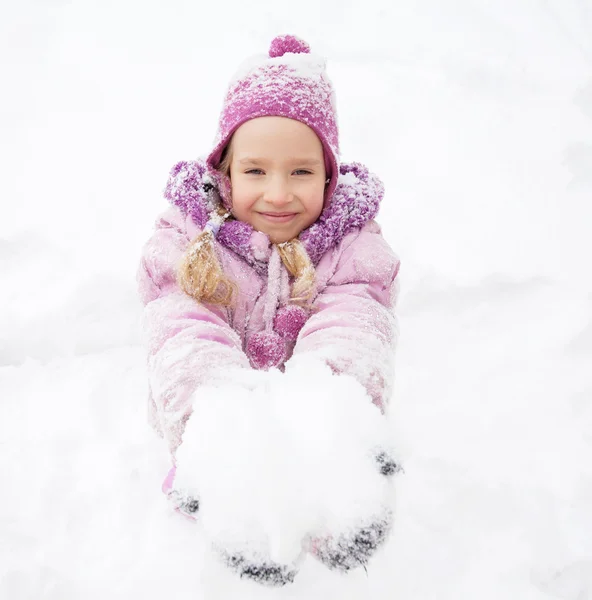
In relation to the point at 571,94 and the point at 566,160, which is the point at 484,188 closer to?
the point at 566,160

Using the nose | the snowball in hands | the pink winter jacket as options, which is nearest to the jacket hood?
the pink winter jacket

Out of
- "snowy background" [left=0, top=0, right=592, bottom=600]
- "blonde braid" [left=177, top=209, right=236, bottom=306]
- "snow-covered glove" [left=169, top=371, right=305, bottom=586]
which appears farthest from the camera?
"snowy background" [left=0, top=0, right=592, bottom=600]

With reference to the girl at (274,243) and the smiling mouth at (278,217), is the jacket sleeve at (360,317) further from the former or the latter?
the smiling mouth at (278,217)

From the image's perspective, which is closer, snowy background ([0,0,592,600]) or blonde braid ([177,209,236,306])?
blonde braid ([177,209,236,306])

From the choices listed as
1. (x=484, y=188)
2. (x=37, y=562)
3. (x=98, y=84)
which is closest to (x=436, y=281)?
(x=484, y=188)

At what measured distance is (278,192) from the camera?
1.30 m

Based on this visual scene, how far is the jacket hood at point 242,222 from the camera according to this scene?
1374 mm

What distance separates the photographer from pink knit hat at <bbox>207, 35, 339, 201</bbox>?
1.32 meters

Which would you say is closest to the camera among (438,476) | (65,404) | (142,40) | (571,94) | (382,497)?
(382,497)

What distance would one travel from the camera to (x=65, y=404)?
1.69 m

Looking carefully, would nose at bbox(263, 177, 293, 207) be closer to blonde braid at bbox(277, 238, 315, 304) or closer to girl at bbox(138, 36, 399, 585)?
girl at bbox(138, 36, 399, 585)

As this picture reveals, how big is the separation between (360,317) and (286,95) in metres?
0.60

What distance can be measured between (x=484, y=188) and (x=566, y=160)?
19.0 inches

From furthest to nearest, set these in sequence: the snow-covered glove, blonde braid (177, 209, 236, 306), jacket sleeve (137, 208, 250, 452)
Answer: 1. blonde braid (177, 209, 236, 306)
2. jacket sleeve (137, 208, 250, 452)
3. the snow-covered glove
